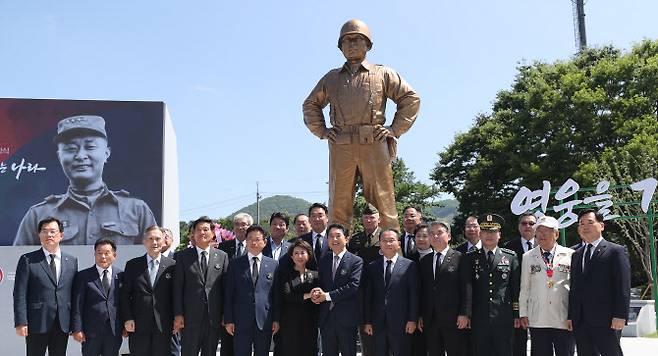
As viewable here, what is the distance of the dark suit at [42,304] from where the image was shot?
5164 mm

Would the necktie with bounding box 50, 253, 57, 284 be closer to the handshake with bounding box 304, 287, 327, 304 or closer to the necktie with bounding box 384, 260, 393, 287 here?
the handshake with bounding box 304, 287, 327, 304

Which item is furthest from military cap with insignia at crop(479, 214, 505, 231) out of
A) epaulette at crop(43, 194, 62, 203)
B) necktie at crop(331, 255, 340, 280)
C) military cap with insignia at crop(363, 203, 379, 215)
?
A: epaulette at crop(43, 194, 62, 203)

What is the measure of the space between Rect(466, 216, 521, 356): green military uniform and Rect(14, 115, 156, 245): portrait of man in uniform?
5375mm

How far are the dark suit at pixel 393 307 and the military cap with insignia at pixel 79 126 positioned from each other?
563cm

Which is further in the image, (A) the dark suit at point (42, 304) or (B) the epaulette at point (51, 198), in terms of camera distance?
(B) the epaulette at point (51, 198)

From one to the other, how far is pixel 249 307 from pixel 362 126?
228cm

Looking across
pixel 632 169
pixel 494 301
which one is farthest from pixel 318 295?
pixel 632 169

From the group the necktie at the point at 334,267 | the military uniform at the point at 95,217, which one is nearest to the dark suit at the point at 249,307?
the necktie at the point at 334,267

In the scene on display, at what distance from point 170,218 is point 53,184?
1917 mm

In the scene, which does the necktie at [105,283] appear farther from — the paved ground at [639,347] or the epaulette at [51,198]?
the epaulette at [51,198]

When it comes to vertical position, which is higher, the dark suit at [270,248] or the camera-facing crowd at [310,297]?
the dark suit at [270,248]

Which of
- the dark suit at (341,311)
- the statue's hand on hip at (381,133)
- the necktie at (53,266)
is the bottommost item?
the dark suit at (341,311)

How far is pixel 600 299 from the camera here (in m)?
4.80

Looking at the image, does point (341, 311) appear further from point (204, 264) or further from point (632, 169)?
point (632, 169)
